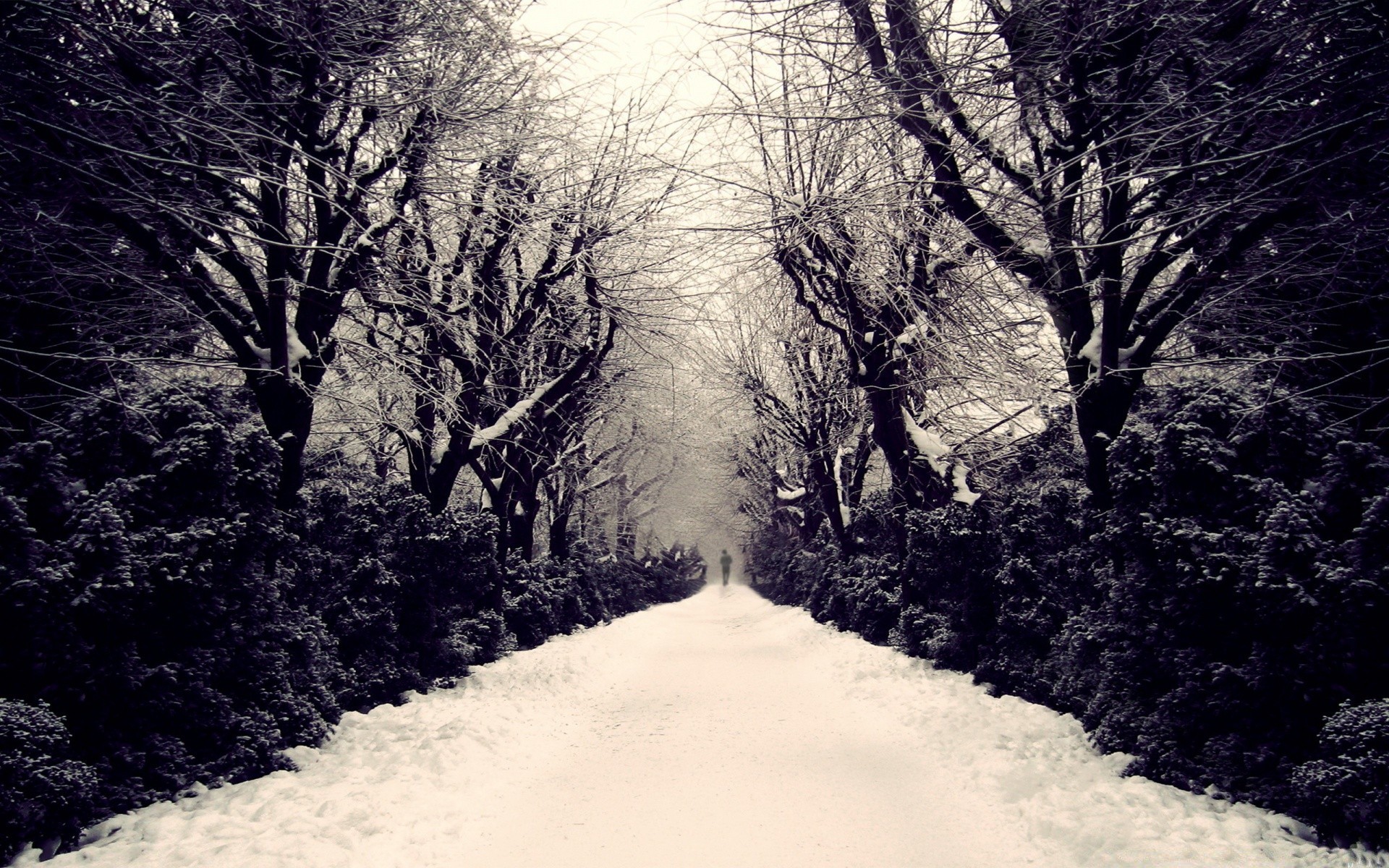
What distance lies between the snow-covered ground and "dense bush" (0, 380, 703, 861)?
0.32 m

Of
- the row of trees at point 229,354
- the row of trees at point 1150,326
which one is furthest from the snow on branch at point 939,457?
the row of trees at point 229,354

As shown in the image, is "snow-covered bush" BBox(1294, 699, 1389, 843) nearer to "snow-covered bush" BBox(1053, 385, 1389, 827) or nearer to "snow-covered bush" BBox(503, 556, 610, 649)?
"snow-covered bush" BBox(1053, 385, 1389, 827)

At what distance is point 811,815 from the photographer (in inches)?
191

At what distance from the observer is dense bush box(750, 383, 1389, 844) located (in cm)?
419

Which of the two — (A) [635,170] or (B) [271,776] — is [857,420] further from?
(B) [271,776]

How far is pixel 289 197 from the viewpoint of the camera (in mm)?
7094

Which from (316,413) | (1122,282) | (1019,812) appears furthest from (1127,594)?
(316,413)

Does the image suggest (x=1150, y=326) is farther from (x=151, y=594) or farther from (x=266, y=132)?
(x=151, y=594)

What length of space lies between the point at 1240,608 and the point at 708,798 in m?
3.82

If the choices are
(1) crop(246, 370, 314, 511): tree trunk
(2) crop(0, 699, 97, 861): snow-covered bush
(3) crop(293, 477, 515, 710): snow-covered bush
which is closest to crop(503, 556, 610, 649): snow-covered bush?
(3) crop(293, 477, 515, 710): snow-covered bush

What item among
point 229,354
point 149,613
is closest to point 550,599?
point 229,354

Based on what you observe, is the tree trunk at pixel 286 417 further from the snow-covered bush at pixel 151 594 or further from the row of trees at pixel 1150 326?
the row of trees at pixel 1150 326

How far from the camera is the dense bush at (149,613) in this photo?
14.0 feet

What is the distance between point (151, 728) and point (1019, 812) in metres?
5.76
